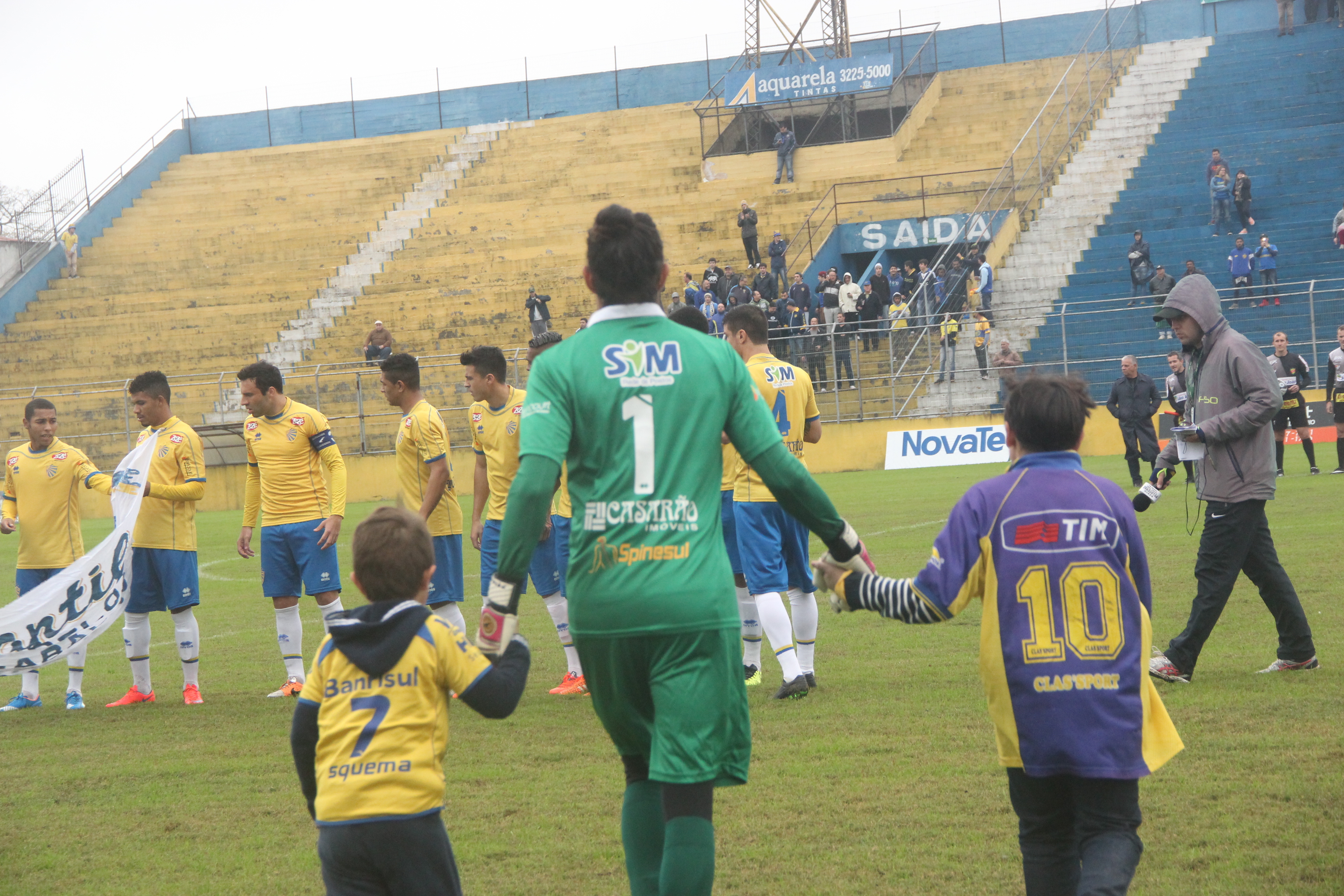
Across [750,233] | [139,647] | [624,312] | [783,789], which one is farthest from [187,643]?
[750,233]

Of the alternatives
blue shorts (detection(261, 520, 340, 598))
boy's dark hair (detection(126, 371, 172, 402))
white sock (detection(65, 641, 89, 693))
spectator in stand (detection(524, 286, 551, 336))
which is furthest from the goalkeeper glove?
spectator in stand (detection(524, 286, 551, 336))

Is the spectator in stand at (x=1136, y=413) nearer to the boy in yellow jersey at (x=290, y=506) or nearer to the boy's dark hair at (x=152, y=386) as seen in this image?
the boy in yellow jersey at (x=290, y=506)

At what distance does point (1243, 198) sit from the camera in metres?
30.2

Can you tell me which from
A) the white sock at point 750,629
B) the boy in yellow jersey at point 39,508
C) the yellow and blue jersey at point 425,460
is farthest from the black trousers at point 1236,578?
the boy in yellow jersey at point 39,508

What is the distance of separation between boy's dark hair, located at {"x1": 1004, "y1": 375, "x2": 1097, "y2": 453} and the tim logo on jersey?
0.73 ft

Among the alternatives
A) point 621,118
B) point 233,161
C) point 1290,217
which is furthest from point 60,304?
point 1290,217

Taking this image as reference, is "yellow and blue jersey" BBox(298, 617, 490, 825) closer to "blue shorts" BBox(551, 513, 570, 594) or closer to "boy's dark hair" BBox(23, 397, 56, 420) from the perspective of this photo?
"blue shorts" BBox(551, 513, 570, 594)

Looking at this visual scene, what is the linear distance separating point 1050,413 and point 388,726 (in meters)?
1.99

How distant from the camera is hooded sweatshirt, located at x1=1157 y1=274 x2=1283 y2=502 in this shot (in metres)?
6.68

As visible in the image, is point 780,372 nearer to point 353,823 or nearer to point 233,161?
point 353,823

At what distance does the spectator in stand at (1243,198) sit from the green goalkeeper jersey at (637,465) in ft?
98.1

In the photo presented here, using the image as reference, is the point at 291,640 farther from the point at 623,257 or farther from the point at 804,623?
the point at 623,257

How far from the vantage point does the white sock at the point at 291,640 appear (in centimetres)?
848

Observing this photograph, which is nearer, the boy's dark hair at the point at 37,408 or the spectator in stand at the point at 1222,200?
the boy's dark hair at the point at 37,408
